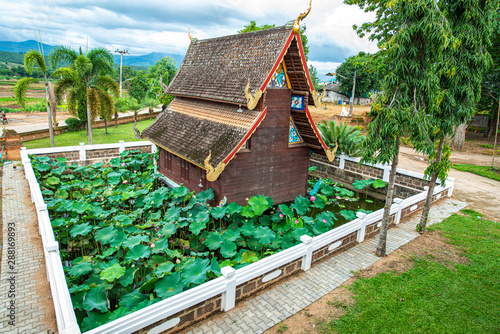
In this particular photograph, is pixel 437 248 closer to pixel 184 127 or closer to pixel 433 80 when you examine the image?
pixel 433 80

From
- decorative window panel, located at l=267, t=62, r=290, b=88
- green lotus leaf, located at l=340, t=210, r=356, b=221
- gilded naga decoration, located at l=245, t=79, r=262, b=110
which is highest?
decorative window panel, located at l=267, t=62, r=290, b=88

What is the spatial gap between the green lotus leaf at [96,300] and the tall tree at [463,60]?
808cm

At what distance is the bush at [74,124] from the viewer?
85.8 feet

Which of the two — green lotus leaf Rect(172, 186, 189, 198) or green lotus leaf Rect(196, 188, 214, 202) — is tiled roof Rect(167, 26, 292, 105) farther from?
green lotus leaf Rect(172, 186, 189, 198)

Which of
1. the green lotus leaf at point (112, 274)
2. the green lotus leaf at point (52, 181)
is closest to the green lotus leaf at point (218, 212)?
the green lotus leaf at point (112, 274)

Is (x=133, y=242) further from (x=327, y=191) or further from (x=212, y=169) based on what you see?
(x=327, y=191)

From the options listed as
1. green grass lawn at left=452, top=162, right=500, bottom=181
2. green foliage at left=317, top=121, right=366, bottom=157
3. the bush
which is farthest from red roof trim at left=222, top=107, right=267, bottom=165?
the bush

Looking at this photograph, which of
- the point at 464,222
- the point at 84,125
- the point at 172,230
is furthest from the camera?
the point at 84,125

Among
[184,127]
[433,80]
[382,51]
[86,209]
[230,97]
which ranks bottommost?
[86,209]

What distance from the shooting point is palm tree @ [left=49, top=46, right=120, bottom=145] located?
17219 millimetres

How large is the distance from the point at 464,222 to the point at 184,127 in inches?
422

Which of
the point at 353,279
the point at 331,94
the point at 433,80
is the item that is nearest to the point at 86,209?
the point at 353,279

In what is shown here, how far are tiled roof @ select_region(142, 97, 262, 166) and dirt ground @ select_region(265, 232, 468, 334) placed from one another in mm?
4628

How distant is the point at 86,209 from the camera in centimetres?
895
